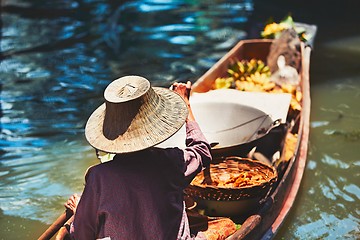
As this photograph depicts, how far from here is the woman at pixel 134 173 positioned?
2428 millimetres

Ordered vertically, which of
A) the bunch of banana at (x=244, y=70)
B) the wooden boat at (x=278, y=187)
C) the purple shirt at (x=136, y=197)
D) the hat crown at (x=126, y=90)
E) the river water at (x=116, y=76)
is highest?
the hat crown at (x=126, y=90)

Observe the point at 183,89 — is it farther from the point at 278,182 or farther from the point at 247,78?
the point at 247,78

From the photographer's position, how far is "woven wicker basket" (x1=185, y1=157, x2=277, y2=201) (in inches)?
130

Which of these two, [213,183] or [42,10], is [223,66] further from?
[42,10]

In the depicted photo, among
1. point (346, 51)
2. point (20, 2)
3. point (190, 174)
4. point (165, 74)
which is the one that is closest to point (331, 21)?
point (346, 51)

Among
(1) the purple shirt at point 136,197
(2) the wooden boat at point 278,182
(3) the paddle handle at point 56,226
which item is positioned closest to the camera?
(1) the purple shirt at point 136,197

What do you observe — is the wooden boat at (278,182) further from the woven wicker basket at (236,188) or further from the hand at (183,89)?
the hand at (183,89)

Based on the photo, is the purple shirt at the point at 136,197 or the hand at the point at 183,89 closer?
the purple shirt at the point at 136,197

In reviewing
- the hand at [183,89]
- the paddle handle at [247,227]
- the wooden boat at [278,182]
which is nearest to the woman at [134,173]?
the hand at [183,89]

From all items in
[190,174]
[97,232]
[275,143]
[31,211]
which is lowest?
[31,211]

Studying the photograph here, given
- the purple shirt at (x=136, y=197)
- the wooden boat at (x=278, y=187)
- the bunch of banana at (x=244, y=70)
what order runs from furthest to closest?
the bunch of banana at (x=244, y=70), the wooden boat at (x=278, y=187), the purple shirt at (x=136, y=197)

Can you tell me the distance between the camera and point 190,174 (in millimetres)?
2672

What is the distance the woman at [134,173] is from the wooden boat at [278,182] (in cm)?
67

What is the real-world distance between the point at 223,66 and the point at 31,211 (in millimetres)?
2587
